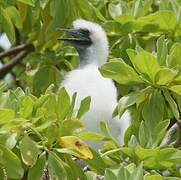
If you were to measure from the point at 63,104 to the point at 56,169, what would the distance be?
27 cm

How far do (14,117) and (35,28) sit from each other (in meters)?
1.82

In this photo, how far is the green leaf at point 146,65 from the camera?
2.96 m

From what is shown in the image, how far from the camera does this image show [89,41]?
4.73 m

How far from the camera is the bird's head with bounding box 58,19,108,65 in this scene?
174 inches

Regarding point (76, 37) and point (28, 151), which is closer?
point (28, 151)

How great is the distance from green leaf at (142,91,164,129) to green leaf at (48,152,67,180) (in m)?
0.53

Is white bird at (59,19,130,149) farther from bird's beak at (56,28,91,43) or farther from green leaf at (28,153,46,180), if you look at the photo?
green leaf at (28,153,46,180)

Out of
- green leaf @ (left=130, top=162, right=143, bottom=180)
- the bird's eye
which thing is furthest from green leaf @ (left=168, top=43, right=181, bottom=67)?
the bird's eye

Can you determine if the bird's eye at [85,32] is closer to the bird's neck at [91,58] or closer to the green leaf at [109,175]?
the bird's neck at [91,58]

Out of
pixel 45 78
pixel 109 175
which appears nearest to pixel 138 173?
pixel 109 175

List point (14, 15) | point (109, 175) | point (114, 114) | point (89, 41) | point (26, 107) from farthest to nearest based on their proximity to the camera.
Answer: point (89, 41) < point (14, 15) < point (114, 114) < point (26, 107) < point (109, 175)

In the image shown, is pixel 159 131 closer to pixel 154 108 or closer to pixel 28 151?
pixel 154 108

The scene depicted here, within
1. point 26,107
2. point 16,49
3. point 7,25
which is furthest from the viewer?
point 16,49

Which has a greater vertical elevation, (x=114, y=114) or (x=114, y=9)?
(x=114, y=9)
